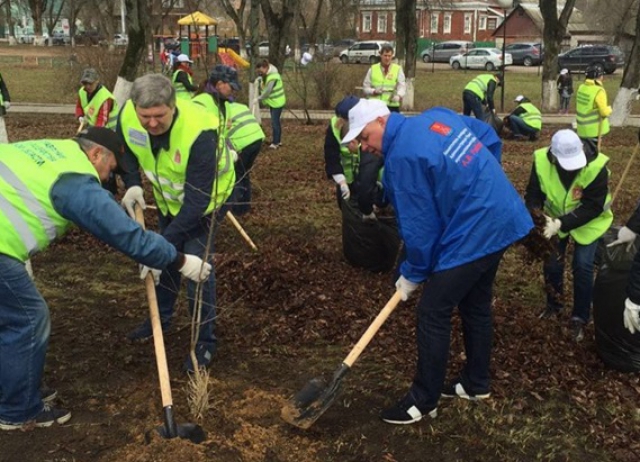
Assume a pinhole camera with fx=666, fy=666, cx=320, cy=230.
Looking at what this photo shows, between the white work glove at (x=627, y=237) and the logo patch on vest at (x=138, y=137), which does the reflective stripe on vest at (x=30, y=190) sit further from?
the white work glove at (x=627, y=237)

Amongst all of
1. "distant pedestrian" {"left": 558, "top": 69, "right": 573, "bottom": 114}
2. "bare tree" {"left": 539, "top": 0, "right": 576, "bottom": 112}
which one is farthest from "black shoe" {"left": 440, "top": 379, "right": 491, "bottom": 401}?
"distant pedestrian" {"left": 558, "top": 69, "right": 573, "bottom": 114}

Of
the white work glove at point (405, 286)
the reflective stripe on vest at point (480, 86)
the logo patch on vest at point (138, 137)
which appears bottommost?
the white work glove at point (405, 286)

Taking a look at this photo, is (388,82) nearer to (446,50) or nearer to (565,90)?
(565,90)

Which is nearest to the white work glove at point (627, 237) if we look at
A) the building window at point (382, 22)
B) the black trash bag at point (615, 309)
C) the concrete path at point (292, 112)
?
the black trash bag at point (615, 309)

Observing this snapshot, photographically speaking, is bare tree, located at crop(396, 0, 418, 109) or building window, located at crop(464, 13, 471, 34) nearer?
bare tree, located at crop(396, 0, 418, 109)

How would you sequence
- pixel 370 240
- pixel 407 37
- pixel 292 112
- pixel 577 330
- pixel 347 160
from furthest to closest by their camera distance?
pixel 407 37, pixel 292 112, pixel 347 160, pixel 370 240, pixel 577 330

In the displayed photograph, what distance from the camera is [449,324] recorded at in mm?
3195

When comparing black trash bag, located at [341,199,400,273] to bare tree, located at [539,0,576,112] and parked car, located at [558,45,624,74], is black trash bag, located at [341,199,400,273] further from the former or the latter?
parked car, located at [558,45,624,74]

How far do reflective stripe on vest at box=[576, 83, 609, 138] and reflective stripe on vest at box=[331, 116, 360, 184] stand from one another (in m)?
4.81

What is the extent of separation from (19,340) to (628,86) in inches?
575

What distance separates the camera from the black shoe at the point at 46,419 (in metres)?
3.29

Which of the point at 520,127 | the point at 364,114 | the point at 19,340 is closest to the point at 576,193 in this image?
the point at 364,114

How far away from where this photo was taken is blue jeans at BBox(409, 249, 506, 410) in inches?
122

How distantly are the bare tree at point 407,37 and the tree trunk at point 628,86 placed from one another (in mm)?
5166
